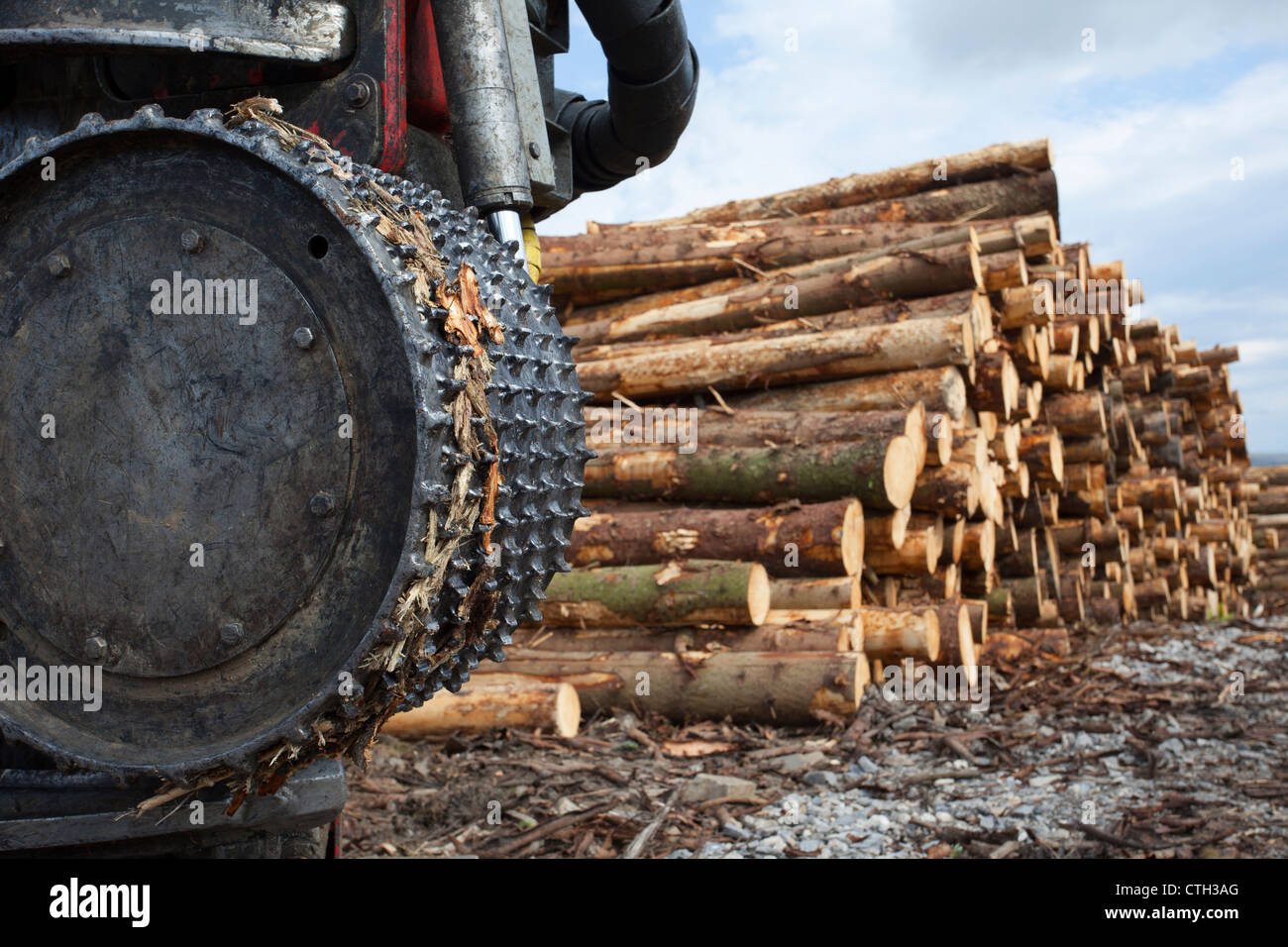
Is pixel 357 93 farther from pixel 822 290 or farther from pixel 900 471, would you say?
pixel 822 290

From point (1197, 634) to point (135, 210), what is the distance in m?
9.07

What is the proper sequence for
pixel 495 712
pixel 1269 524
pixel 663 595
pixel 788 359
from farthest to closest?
pixel 1269 524, pixel 788 359, pixel 663 595, pixel 495 712

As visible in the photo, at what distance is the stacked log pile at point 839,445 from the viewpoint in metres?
5.59

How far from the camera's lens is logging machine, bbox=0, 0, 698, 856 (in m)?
1.88

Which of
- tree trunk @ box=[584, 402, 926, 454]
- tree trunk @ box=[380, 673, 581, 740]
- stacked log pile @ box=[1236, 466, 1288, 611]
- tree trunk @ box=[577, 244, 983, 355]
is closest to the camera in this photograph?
tree trunk @ box=[380, 673, 581, 740]

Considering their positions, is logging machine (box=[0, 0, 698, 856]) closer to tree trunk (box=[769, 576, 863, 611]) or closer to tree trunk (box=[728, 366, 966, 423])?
tree trunk (box=[769, 576, 863, 611])

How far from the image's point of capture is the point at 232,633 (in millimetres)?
1949

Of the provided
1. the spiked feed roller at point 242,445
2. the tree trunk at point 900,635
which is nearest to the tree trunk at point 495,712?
the tree trunk at point 900,635

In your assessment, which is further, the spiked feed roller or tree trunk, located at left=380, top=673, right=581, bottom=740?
tree trunk, located at left=380, top=673, right=581, bottom=740

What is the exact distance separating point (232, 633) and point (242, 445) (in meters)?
0.34

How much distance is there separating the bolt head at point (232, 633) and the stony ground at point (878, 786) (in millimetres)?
2069

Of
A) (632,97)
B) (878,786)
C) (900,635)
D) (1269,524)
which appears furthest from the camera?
(1269,524)

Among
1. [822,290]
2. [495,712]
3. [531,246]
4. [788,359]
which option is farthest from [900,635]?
[531,246]

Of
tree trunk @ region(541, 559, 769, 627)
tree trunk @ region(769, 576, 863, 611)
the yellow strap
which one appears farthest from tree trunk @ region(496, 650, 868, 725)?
the yellow strap
